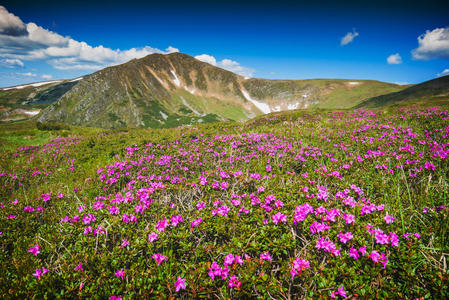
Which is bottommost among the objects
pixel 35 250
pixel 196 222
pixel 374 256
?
pixel 35 250

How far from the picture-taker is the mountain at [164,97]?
136 m

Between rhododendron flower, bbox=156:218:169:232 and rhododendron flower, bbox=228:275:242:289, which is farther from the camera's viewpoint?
rhododendron flower, bbox=156:218:169:232

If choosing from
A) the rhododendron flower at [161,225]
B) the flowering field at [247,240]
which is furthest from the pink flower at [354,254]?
the rhododendron flower at [161,225]

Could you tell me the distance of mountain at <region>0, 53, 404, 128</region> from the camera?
136 meters

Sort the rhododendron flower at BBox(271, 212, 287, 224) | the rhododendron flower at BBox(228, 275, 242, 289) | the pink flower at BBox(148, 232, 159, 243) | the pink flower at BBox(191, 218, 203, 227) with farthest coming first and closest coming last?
the pink flower at BBox(191, 218, 203, 227), the rhododendron flower at BBox(271, 212, 287, 224), the pink flower at BBox(148, 232, 159, 243), the rhododendron flower at BBox(228, 275, 242, 289)

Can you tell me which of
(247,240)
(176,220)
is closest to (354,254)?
(247,240)

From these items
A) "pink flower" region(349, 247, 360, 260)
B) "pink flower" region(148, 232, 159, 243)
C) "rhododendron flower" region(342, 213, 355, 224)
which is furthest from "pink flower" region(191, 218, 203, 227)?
"rhododendron flower" region(342, 213, 355, 224)

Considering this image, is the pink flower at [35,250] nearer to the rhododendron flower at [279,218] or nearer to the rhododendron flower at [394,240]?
the rhododendron flower at [279,218]

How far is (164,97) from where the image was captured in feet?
557

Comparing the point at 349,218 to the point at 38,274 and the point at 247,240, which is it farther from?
the point at 38,274

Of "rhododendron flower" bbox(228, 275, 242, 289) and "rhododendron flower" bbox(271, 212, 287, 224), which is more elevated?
"rhododendron flower" bbox(271, 212, 287, 224)

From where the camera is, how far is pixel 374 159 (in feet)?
18.6

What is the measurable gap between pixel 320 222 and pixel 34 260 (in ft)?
14.6

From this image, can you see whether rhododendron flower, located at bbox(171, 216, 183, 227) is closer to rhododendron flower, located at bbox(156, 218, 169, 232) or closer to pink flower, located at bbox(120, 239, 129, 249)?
rhododendron flower, located at bbox(156, 218, 169, 232)
